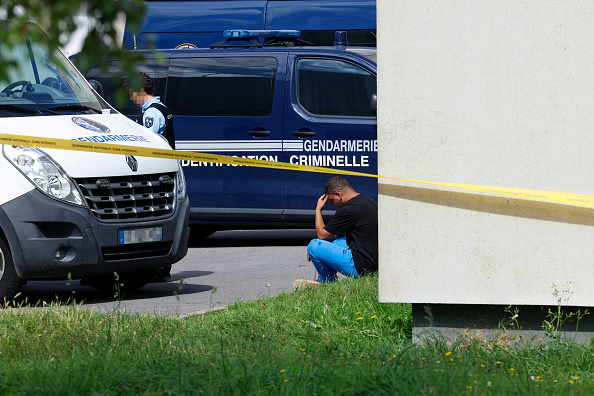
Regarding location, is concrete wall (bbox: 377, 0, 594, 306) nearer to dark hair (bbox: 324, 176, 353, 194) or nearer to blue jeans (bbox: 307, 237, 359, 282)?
blue jeans (bbox: 307, 237, 359, 282)

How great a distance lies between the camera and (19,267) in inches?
239

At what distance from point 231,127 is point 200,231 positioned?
5.39ft

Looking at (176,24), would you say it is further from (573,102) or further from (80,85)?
(573,102)

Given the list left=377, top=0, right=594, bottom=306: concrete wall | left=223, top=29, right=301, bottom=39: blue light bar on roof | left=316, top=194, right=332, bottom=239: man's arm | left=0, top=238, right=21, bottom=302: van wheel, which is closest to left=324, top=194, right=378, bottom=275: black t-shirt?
left=316, top=194, right=332, bottom=239: man's arm

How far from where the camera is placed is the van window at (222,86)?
9.77 metres

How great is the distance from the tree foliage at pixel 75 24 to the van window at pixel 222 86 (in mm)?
7645

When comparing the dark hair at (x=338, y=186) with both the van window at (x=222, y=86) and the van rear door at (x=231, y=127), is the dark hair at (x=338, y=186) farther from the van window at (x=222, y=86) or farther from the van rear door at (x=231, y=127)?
the van window at (x=222, y=86)

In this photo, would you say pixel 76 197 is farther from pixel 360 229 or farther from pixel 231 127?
pixel 231 127

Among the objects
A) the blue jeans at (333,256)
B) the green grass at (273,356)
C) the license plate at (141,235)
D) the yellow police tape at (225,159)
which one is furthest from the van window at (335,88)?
the green grass at (273,356)

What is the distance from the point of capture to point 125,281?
23.9ft

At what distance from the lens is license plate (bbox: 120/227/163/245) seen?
6395mm

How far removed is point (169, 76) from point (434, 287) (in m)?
6.37

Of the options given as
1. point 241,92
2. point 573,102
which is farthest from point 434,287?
point 241,92

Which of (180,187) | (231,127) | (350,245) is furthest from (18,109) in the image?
(231,127)
